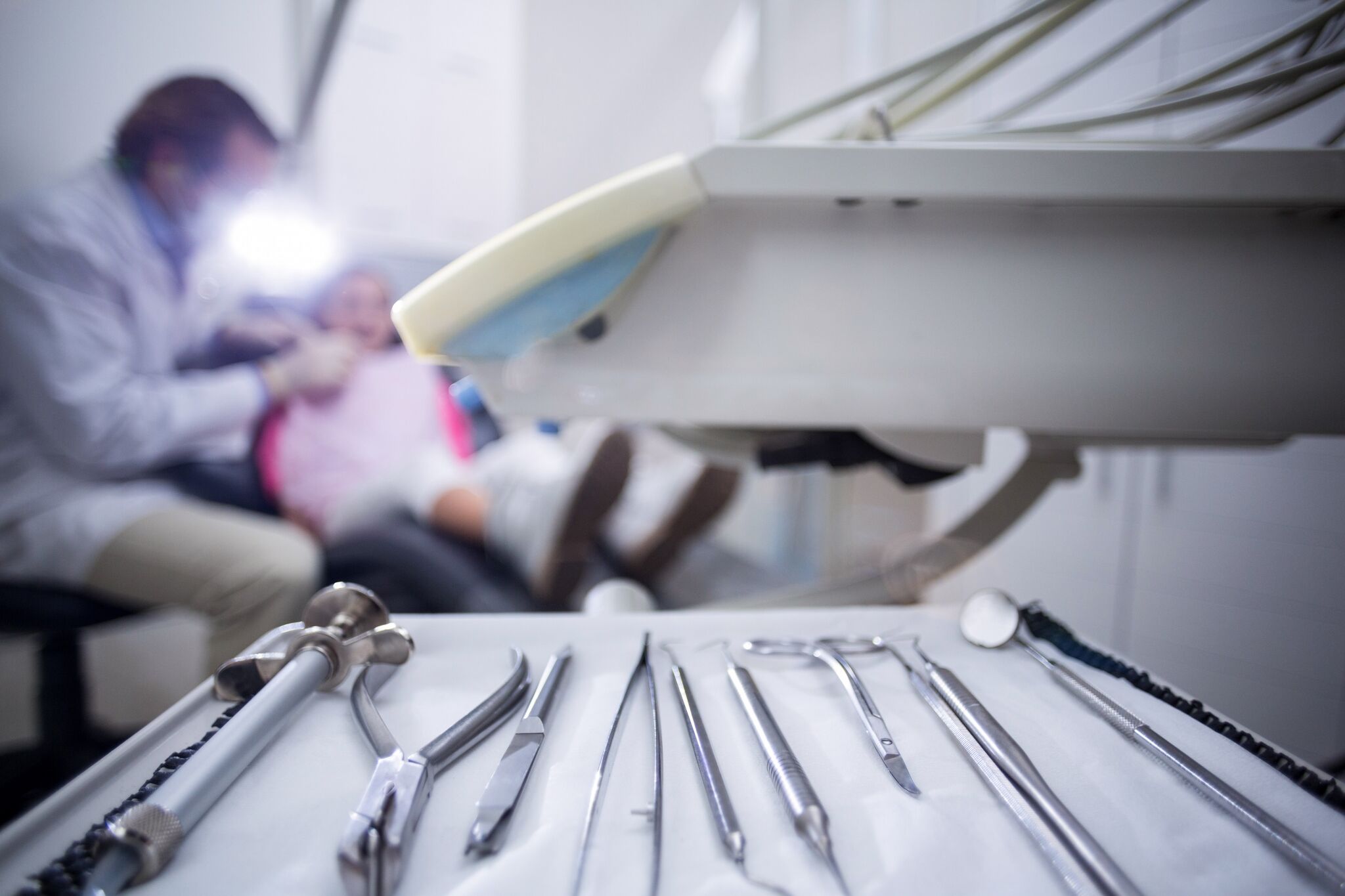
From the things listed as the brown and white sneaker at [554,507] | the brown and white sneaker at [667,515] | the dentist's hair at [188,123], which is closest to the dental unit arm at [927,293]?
the brown and white sneaker at [554,507]

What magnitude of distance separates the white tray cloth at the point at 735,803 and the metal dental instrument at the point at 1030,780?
1 cm

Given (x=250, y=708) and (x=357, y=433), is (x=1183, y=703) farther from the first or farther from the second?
(x=357, y=433)

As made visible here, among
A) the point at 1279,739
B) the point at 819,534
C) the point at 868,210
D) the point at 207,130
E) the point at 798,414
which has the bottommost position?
the point at 1279,739

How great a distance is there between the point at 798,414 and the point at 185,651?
38.8 inches

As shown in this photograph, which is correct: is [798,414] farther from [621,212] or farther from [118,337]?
[118,337]

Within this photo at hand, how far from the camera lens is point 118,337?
30.8 inches

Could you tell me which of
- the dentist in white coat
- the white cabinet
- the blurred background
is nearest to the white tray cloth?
the blurred background

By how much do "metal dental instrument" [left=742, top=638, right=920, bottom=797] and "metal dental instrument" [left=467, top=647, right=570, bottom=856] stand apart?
129mm

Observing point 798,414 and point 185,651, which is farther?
point 185,651

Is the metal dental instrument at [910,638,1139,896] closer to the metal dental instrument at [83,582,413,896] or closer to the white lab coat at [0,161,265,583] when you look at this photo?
the metal dental instrument at [83,582,413,896]

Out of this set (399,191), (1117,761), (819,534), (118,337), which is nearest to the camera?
(1117,761)

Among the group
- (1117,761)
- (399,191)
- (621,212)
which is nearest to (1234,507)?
(1117,761)

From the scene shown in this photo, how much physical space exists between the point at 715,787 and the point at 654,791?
23mm

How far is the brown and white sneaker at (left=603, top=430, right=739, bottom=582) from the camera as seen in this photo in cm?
103
